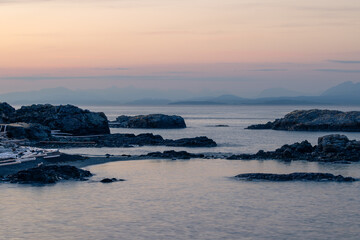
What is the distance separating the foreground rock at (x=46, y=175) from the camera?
32.3 meters

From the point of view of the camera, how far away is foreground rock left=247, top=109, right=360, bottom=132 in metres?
95.1

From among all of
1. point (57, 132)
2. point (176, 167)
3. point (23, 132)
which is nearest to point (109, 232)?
point (176, 167)

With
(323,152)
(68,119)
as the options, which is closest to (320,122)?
(68,119)

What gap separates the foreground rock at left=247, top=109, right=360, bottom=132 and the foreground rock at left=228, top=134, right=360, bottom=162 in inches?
1818

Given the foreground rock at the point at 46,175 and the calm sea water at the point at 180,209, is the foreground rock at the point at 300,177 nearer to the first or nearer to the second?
the calm sea water at the point at 180,209

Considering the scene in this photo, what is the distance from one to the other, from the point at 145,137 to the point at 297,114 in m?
44.8

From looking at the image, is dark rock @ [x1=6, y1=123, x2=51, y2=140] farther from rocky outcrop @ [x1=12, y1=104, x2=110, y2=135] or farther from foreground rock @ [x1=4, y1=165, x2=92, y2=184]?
foreground rock @ [x1=4, y1=165, x2=92, y2=184]

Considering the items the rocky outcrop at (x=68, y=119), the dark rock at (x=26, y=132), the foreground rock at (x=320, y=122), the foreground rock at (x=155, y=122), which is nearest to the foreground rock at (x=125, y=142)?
the dark rock at (x=26, y=132)

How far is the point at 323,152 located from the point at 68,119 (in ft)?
124

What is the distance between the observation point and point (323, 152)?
48.5 m

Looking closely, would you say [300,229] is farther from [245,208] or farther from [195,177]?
[195,177]

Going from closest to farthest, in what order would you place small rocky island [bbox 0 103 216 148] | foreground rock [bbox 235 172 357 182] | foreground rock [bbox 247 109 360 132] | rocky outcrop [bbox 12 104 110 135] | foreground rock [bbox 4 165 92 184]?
foreground rock [bbox 4 165 92 184]
foreground rock [bbox 235 172 357 182]
small rocky island [bbox 0 103 216 148]
rocky outcrop [bbox 12 104 110 135]
foreground rock [bbox 247 109 360 132]

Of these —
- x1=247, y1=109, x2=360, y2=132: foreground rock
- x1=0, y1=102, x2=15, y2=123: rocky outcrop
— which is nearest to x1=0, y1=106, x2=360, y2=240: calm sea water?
x1=0, y1=102, x2=15, y2=123: rocky outcrop

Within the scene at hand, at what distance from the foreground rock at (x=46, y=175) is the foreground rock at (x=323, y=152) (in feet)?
54.9
